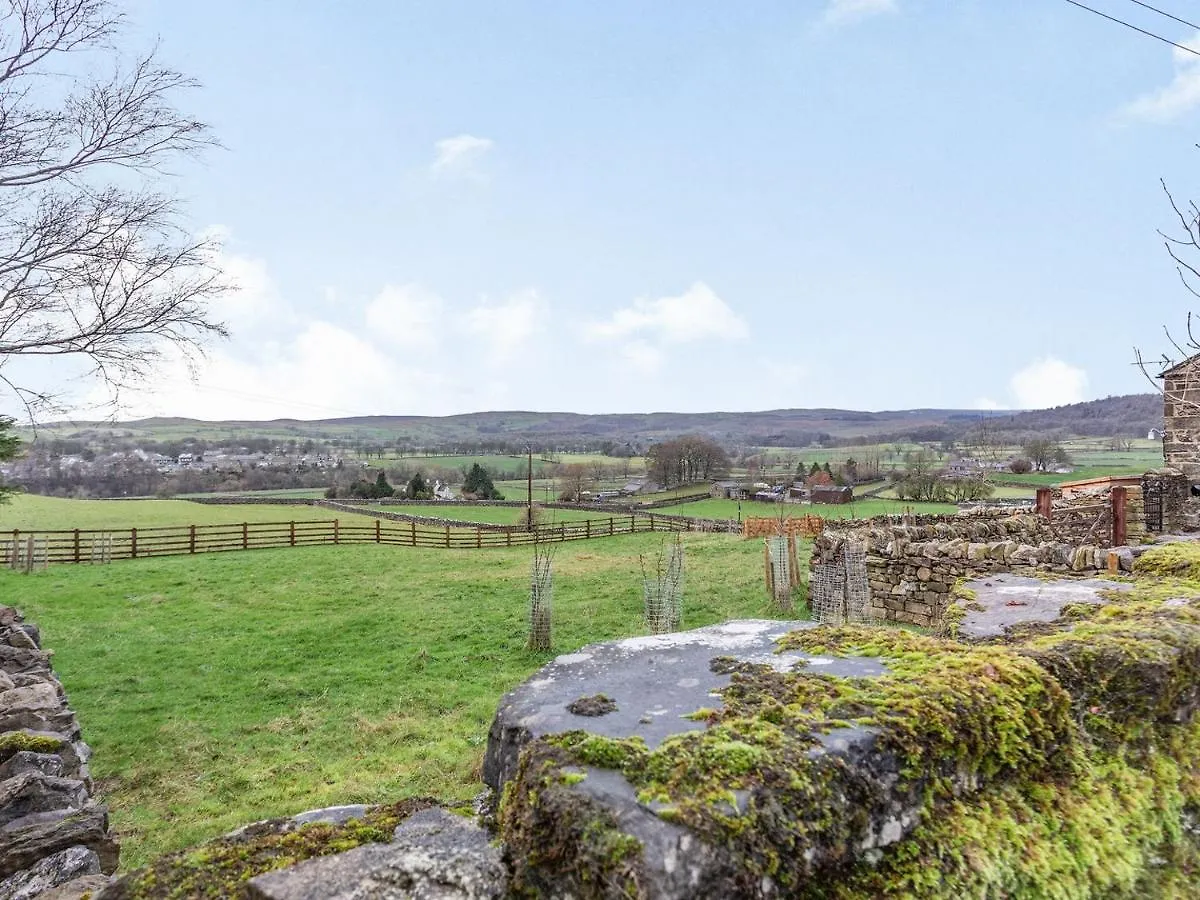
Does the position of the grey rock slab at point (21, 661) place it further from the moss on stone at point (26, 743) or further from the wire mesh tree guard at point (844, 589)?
the wire mesh tree guard at point (844, 589)

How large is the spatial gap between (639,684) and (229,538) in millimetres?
29125

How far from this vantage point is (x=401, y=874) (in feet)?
4.67

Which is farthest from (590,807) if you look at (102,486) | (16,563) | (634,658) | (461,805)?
(102,486)

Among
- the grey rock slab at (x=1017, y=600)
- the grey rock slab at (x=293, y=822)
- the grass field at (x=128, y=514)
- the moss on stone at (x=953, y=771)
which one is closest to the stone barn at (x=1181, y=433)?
the grey rock slab at (x=1017, y=600)

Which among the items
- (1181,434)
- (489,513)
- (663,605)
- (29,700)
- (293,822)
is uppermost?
(1181,434)

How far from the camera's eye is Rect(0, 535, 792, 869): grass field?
243 inches

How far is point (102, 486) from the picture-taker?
46.2 meters

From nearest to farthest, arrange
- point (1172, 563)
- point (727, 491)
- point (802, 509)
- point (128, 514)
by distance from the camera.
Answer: point (1172, 563), point (128, 514), point (802, 509), point (727, 491)

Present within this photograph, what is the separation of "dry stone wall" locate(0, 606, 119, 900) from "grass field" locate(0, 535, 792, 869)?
1.24 m

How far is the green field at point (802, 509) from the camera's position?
30812 mm

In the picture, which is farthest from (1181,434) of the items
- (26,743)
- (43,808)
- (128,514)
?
(128,514)

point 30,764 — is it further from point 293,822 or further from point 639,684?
point 639,684

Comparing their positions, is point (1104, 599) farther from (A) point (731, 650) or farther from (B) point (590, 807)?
(B) point (590, 807)

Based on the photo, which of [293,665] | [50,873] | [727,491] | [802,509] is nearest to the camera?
[50,873]
